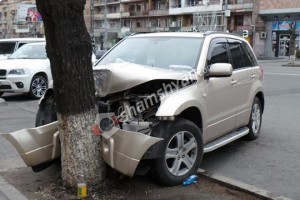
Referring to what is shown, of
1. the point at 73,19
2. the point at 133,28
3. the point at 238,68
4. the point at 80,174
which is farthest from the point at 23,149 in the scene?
the point at 133,28

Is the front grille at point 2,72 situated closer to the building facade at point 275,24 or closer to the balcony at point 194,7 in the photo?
the building facade at point 275,24

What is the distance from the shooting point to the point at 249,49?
22.1ft

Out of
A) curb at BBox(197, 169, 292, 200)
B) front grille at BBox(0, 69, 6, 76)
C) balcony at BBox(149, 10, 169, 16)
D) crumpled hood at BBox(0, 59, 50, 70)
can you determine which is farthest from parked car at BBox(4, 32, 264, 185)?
balcony at BBox(149, 10, 169, 16)

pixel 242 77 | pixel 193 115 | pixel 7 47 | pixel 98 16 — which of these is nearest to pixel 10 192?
pixel 193 115

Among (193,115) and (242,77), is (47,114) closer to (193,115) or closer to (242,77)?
(193,115)

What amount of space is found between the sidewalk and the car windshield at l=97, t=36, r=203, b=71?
4.79 feet

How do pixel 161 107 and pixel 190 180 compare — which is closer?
pixel 161 107

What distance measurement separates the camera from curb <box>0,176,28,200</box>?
426 cm

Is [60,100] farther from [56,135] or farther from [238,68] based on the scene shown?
[238,68]

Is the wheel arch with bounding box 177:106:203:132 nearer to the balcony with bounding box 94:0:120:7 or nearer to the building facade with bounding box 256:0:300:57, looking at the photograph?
the building facade with bounding box 256:0:300:57

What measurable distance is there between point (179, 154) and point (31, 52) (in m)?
9.10

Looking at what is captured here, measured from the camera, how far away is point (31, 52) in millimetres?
12547

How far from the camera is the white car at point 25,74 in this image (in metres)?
11.4

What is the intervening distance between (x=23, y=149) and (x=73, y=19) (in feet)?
4.92
